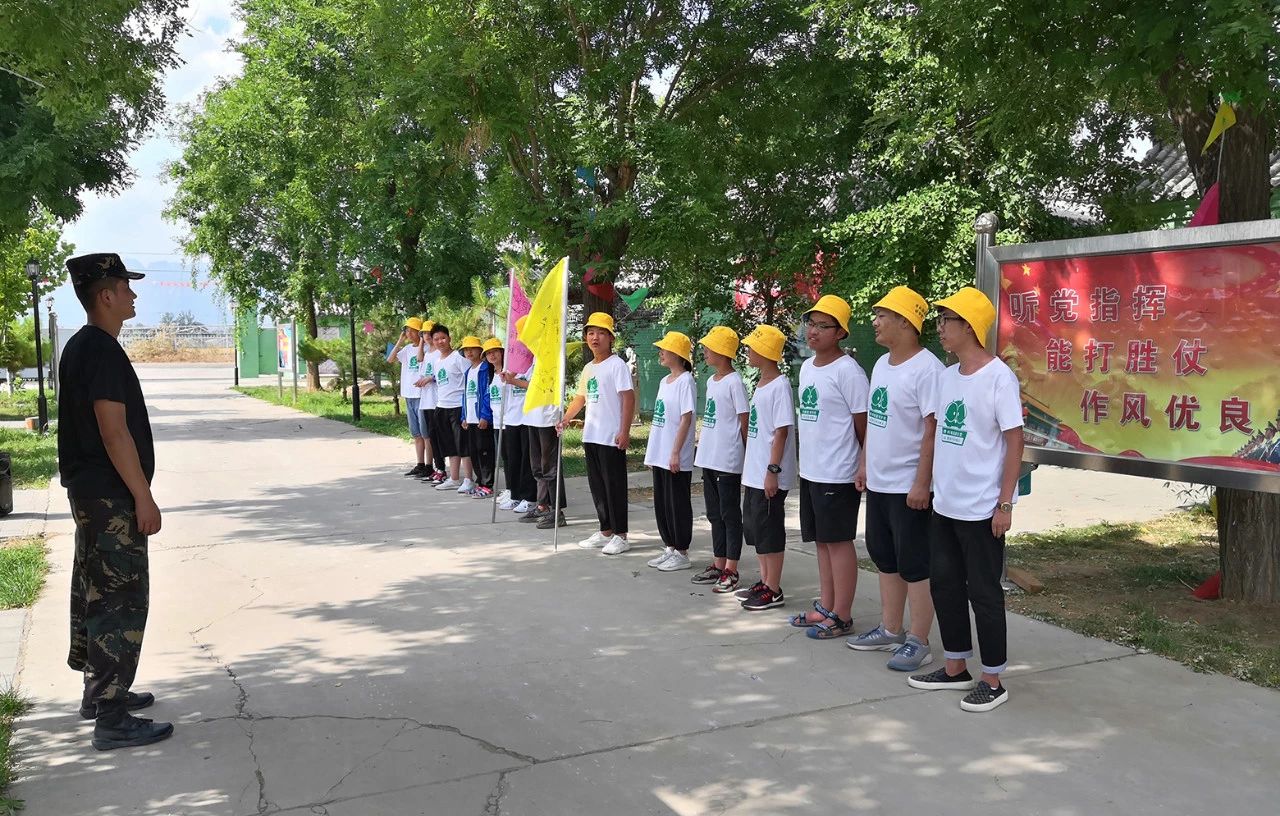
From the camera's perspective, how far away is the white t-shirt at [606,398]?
8148 millimetres

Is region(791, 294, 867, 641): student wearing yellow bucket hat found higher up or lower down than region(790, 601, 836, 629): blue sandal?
higher up

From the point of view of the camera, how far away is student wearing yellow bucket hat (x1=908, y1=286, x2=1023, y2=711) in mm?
4664

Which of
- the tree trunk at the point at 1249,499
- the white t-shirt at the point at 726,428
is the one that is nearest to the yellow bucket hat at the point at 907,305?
the white t-shirt at the point at 726,428

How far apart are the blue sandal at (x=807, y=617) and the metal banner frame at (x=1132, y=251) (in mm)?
1727

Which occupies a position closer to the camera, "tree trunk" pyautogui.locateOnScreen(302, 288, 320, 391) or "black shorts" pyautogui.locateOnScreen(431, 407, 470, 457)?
"black shorts" pyautogui.locateOnScreen(431, 407, 470, 457)

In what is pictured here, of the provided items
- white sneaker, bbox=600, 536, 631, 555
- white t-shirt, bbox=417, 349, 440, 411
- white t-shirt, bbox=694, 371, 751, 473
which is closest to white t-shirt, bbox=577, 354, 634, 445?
white sneaker, bbox=600, 536, 631, 555

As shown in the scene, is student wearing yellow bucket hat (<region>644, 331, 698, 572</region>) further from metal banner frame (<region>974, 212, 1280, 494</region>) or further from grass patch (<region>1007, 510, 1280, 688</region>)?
grass patch (<region>1007, 510, 1280, 688</region>)

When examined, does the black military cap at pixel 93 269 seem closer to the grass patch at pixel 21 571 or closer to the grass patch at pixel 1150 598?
the grass patch at pixel 21 571

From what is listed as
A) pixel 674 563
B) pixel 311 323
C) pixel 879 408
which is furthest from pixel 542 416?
Result: pixel 311 323

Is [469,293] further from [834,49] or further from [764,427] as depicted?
[764,427]

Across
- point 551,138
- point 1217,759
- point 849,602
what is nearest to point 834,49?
point 551,138

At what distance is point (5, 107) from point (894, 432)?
1251 centimetres

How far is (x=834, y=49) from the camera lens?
39.7ft

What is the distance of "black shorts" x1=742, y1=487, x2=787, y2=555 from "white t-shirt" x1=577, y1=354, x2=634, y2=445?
1.89 m
